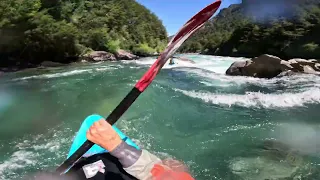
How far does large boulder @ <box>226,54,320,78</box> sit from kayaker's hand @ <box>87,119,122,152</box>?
11.2 meters

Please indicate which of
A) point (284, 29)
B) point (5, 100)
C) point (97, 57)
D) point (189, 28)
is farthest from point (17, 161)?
point (284, 29)

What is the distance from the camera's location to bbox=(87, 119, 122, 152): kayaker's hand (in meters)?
2.39

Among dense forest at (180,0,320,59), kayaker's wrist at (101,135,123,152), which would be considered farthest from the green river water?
dense forest at (180,0,320,59)

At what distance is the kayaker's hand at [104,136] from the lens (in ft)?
7.84

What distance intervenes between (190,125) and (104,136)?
3.41 meters

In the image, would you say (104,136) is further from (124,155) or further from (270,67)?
(270,67)

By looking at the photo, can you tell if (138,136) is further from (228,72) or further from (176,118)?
(228,72)

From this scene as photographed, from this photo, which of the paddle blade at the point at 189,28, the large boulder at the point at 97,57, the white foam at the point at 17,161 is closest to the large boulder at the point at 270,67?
the paddle blade at the point at 189,28

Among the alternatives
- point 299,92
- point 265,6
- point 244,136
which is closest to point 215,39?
point 265,6

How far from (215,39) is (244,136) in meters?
60.1

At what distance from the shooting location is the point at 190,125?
18.5 feet

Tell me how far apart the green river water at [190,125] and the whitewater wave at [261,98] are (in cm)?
2

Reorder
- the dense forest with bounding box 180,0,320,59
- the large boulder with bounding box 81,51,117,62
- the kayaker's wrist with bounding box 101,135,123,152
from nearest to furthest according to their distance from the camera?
1. the kayaker's wrist with bounding box 101,135,123,152
2. the large boulder with bounding box 81,51,117,62
3. the dense forest with bounding box 180,0,320,59

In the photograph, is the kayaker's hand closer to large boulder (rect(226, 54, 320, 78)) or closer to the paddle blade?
the paddle blade
